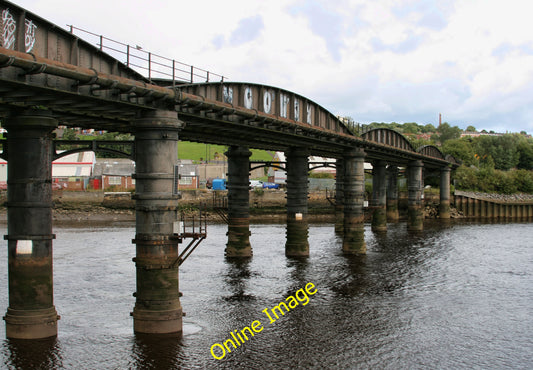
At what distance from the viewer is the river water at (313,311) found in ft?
78.6

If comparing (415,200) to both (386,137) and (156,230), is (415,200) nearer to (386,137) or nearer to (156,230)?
(386,137)

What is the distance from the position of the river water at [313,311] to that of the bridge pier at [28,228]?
1.06m

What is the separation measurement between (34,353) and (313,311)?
48.9 ft

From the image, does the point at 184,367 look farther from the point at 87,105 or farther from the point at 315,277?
the point at 315,277

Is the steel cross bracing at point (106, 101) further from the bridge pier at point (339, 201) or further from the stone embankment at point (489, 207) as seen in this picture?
the stone embankment at point (489, 207)

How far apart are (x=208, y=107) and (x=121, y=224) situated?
5834 centimetres

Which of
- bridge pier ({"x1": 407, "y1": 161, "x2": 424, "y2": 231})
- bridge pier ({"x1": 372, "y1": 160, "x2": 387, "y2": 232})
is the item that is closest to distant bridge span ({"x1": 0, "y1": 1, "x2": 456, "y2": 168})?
bridge pier ({"x1": 372, "y1": 160, "x2": 387, "y2": 232})

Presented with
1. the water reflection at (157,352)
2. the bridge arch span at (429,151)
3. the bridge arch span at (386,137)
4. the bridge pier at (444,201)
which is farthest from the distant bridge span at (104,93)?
the bridge pier at (444,201)

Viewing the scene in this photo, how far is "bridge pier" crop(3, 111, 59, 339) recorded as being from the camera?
24.1 meters

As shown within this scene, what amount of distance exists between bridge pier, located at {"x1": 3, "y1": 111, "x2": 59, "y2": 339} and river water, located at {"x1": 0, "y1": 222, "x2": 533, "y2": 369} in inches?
41.8

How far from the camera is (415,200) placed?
82562 mm

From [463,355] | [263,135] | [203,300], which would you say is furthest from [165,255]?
[263,135]

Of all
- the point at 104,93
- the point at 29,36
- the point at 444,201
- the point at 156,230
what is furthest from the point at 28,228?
the point at 444,201

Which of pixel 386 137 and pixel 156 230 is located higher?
pixel 386 137
